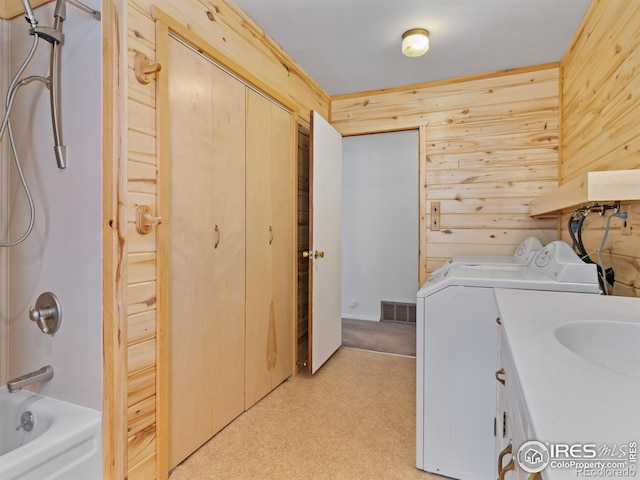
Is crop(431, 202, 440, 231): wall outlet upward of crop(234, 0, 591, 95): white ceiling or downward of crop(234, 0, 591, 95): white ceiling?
downward

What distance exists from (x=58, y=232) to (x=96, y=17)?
84cm

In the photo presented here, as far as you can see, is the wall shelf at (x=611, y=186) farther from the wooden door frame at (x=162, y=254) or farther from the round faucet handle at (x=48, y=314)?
the round faucet handle at (x=48, y=314)

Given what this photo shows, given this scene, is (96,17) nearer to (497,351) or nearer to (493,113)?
(497,351)

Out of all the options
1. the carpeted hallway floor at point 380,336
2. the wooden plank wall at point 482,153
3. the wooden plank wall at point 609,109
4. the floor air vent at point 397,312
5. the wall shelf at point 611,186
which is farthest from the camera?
the floor air vent at point 397,312

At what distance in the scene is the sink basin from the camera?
840 millimetres

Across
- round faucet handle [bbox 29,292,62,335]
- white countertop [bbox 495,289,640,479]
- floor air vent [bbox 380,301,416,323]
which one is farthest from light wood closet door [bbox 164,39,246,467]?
floor air vent [bbox 380,301,416,323]

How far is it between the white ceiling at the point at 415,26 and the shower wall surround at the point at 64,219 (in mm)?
981

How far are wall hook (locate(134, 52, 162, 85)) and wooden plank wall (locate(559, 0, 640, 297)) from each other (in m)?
1.93

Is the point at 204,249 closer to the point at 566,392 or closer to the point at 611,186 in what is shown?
the point at 566,392

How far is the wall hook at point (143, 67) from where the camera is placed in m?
1.33
